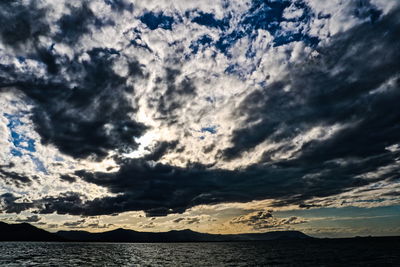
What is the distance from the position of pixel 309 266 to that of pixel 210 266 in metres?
27.9

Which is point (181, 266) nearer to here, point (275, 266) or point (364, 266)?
point (275, 266)

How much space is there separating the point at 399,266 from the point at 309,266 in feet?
76.0

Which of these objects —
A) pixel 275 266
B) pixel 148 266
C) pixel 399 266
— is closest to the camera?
pixel 399 266

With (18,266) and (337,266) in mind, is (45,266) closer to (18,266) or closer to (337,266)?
(18,266)

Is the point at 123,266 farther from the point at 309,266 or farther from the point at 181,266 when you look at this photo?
the point at 309,266

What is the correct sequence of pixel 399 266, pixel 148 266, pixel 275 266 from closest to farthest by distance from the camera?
pixel 399 266 < pixel 275 266 < pixel 148 266

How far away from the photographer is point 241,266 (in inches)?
2790

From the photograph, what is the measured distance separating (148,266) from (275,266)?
37906 mm

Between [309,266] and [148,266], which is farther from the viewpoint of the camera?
[148,266]

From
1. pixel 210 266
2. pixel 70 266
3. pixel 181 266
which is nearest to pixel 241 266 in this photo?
pixel 210 266

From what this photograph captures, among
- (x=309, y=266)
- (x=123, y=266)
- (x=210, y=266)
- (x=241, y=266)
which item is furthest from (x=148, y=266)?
(x=309, y=266)

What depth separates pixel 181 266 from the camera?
7150cm

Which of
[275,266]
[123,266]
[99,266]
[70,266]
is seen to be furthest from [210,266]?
[70,266]

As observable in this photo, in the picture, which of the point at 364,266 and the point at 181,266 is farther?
the point at 181,266
